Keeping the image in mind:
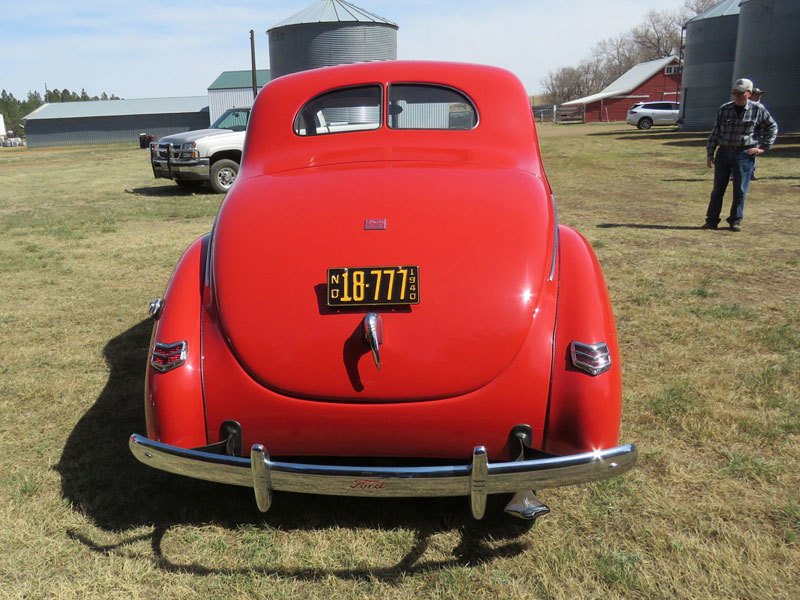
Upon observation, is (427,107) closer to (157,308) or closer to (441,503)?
(157,308)

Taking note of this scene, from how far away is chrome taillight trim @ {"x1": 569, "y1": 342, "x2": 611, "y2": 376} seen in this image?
236 cm

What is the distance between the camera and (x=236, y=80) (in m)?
53.9

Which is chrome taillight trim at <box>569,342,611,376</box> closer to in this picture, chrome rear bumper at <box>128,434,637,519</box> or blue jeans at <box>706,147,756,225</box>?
chrome rear bumper at <box>128,434,637,519</box>

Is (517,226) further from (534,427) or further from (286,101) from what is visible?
(286,101)

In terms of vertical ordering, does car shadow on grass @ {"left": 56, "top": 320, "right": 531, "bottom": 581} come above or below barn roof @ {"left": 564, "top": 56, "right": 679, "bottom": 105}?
below

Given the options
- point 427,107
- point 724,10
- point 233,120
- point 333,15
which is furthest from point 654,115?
point 427,107

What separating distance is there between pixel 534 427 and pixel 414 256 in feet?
2.46

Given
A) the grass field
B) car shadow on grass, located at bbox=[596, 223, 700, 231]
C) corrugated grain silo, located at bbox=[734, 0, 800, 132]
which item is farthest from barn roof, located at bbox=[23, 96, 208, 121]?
the grass field

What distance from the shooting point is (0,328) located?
16.9 ft

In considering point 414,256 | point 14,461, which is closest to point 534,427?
point 414,256

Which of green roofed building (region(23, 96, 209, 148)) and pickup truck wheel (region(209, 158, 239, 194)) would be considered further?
green roofed building (region(23, 96, 209, 148))

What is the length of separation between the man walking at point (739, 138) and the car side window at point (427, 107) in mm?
5135

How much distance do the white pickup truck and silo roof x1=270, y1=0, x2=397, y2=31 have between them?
662 inches

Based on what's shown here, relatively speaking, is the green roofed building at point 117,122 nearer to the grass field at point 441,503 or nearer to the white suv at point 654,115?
the white suv at point 654,115
